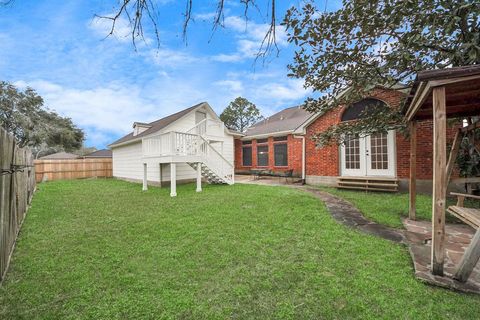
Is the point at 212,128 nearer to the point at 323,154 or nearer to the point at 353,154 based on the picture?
the point at 323,154

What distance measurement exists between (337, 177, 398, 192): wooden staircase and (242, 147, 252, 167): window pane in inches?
335

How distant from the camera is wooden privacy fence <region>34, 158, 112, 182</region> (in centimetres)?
1440

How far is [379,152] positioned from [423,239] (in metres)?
5.94

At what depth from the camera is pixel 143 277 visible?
9.04 ft

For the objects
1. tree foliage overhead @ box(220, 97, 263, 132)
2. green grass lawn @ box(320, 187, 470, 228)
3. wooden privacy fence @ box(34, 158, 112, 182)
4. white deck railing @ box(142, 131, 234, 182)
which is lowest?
green grass lawn @ box(320, 187, 470, 228)

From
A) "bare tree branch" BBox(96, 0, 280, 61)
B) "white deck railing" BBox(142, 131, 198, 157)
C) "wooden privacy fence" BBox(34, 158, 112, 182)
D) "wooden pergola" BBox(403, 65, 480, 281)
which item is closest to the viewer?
"bare tree branch" BBox(96, 0, 280, 61)

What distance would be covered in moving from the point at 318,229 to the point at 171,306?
313 cm

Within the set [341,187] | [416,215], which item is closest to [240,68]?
[416,215]

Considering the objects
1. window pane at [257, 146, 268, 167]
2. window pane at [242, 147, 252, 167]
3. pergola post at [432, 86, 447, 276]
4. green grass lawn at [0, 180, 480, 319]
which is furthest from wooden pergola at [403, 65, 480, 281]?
window pane at [242, 147, 252, 167]

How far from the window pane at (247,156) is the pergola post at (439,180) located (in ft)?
48.5

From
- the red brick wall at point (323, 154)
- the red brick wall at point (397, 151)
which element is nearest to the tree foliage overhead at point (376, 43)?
the red brick wall at point (397, 151)

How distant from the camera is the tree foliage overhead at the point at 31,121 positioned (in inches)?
835

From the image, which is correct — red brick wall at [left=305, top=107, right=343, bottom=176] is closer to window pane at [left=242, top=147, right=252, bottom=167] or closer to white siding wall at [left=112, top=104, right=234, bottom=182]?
white siding wall at [left=112, top=104, right=234, bottom=182]

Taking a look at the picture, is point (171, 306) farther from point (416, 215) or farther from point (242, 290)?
point (416, 215)
